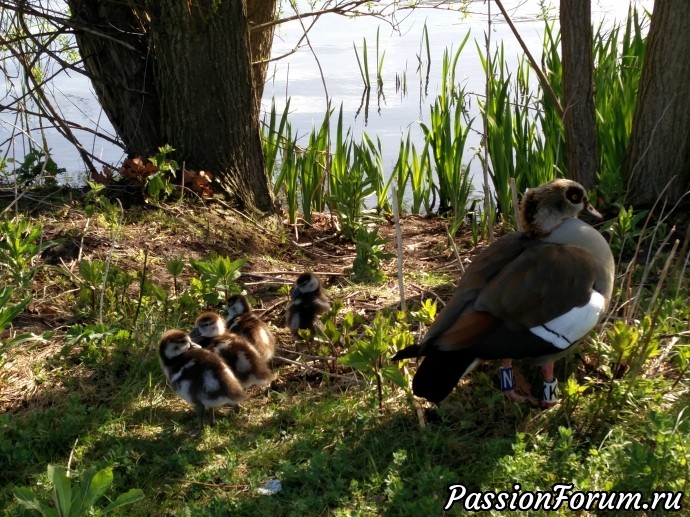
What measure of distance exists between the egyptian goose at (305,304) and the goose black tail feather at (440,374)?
1248 millimetres

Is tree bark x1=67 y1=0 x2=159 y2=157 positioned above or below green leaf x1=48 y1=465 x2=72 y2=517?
above

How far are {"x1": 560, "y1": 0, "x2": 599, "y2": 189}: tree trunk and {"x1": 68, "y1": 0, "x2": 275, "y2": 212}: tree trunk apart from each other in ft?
7.70

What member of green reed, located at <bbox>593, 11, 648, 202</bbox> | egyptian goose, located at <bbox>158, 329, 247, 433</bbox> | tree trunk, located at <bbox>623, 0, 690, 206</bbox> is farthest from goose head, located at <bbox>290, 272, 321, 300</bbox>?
tree trunk, located at <bbox>623, 0, 690, 206</bbox>

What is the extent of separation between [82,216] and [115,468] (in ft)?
9.41

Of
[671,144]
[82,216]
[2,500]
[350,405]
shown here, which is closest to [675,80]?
[671,144]

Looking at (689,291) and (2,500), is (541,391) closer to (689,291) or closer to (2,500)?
(689,291)

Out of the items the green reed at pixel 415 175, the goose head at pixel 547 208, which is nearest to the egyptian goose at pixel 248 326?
the goose head at pixel 547 208

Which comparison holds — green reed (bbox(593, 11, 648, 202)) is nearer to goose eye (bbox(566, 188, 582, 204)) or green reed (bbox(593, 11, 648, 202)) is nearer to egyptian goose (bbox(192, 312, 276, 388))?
goose eye (bbox(566, 188, 582, 204))

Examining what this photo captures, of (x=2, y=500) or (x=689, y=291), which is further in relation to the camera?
(x=689, y=291)

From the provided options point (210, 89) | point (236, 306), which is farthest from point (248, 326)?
point (210, 89)

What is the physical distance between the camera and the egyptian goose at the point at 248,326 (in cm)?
462

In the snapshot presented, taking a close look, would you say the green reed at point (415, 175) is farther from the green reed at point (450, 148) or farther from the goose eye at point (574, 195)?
the goose eye at point (574, 195)

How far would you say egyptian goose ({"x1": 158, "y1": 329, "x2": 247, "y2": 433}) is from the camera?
160 inches

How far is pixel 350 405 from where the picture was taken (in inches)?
167
